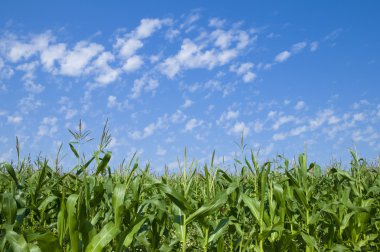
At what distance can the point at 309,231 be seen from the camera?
453 centimetres

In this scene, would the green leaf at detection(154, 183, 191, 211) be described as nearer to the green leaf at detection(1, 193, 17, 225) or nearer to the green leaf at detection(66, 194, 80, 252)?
the green leaf at detection(66, 194, 80, 252)

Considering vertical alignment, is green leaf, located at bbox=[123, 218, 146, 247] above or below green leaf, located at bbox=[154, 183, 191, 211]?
below

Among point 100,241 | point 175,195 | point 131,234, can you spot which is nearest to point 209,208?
point 175,195

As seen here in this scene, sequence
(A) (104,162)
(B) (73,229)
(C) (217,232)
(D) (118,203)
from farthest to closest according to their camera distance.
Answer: (C) (217,232) → (A) (104,162) → (D) (118,203) → (B) (73,229)

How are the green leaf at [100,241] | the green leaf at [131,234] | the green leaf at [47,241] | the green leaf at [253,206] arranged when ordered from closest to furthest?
the green leaf at [47,241] < the green leaf at [100,241] < the green leaf at [131,234] < the green leaf at [253,206]

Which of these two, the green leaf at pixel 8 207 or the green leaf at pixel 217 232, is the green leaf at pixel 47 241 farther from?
the green leaf at pixel 217 232

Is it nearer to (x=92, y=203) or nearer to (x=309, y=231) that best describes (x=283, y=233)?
(x=309, y=231)

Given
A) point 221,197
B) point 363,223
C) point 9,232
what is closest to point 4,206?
point 9,232

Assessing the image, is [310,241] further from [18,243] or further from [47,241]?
[18,243]

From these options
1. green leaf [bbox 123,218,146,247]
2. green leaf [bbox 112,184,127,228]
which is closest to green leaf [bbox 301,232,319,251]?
green leaf [bbox 123,218,146,247]

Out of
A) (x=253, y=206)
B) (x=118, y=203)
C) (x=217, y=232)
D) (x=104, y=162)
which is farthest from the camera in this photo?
(x=253, y=206)

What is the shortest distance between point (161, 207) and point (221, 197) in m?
0.65

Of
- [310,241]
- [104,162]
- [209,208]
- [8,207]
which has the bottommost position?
[310,241]

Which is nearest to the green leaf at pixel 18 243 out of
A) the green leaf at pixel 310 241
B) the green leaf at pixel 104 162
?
the green leaf at pixel 104 162
